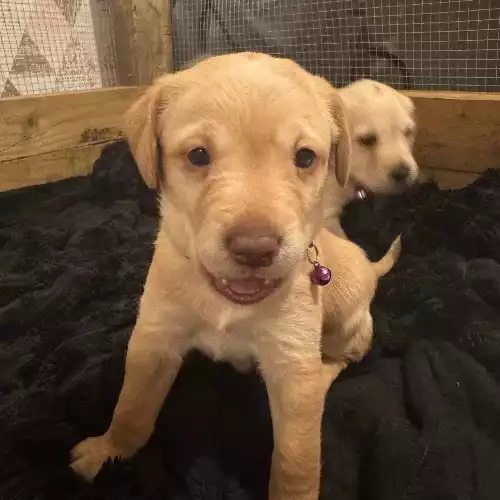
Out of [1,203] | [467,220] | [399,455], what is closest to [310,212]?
[399,455]

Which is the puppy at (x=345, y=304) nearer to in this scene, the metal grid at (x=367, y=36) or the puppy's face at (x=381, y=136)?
the puppy's face at (x=381, y=136)

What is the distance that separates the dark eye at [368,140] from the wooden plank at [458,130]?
0.32 metres

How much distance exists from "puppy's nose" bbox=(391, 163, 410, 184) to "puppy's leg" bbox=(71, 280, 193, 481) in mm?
1780

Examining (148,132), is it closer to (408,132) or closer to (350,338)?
(350,338)

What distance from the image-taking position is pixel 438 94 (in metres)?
2.91

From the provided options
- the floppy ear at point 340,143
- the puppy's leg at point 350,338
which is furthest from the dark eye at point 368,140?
the floppy ear at point 340,143

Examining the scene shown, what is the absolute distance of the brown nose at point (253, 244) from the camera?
976 millimetres

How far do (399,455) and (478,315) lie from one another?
74 cm

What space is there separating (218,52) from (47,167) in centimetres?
137

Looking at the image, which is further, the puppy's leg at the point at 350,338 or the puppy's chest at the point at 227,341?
the puppy's leg at the point at 350,338

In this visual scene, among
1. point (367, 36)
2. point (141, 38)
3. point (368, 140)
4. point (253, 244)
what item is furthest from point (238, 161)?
point (141, 38)

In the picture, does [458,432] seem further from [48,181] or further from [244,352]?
[48,181]

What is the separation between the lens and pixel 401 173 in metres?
2.77

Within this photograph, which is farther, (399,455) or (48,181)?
(48,181)
